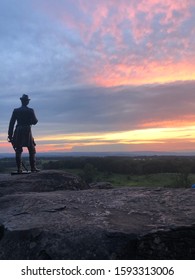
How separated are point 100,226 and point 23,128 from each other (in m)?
8.59

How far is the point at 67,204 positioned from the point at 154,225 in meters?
2.53

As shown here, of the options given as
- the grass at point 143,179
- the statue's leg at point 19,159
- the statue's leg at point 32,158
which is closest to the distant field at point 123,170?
the grass at point 143,179

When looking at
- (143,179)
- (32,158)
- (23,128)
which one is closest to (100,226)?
(32,158)

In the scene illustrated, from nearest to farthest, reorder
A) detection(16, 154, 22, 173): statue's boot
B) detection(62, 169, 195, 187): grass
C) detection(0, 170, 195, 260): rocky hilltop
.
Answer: detection(0, 170, 195, 260): rocky hilltop < detection(16, 154, 22, 173): statue's boot < detection(62, 169, 195, 187): grass

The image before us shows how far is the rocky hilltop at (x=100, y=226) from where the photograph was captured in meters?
6.73

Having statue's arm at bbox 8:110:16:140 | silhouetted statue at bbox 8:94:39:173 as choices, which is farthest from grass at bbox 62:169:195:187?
statue's arm at bbox 8:110:16:140

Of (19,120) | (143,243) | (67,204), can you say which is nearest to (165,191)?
(67,204)

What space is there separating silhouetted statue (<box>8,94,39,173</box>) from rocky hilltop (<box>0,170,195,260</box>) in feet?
16.9

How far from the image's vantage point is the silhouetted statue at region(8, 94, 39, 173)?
1481cm

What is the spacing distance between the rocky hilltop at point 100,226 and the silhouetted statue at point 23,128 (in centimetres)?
517

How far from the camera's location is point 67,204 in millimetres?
8984

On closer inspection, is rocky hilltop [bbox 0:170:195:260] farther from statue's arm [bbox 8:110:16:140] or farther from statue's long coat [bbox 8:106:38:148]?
statue's arm [bbox 8:110:16:140]

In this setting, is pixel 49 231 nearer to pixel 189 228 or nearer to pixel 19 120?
Answer: pixel 189 228

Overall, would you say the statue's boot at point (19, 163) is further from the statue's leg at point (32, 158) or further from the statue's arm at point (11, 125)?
the statue's arm at point (11, 125)
